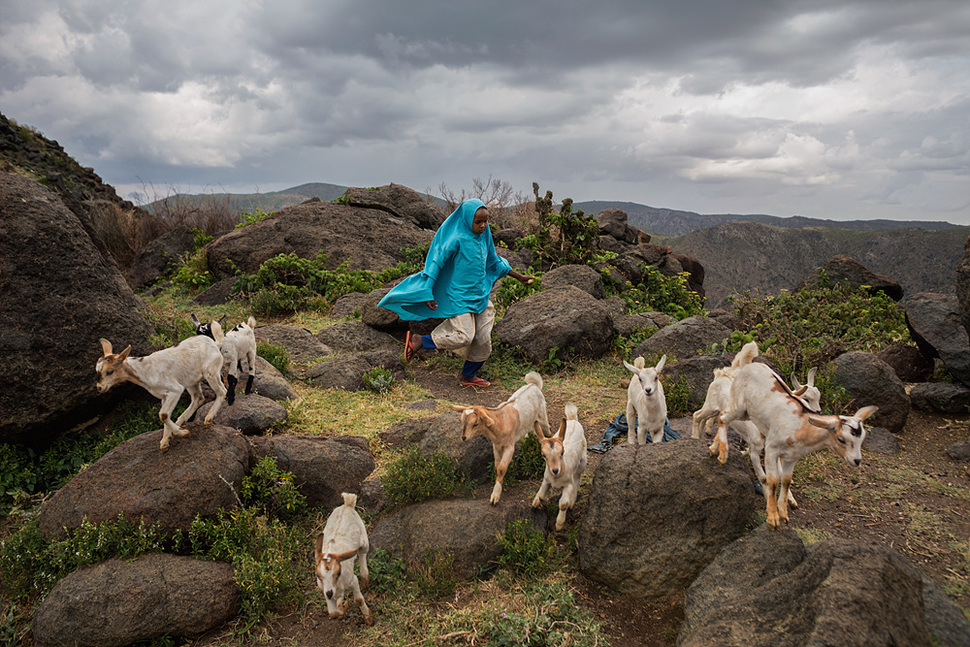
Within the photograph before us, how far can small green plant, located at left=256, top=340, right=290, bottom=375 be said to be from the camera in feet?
26.4

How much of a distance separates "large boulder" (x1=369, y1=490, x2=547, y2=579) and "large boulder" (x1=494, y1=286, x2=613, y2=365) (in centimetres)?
444

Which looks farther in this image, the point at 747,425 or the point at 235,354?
the point at 235,354

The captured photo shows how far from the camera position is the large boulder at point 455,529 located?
4398mm

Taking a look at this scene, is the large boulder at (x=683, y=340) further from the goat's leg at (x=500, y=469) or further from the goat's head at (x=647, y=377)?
the goat's leg at (x=500, y=469)

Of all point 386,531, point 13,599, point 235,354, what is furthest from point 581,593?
point 13,599

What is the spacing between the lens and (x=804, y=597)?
128 inches

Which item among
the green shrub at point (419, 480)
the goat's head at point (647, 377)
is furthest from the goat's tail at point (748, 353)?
the green shrub at point (419, 480)

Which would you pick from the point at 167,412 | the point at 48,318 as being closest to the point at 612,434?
the point at 167,412

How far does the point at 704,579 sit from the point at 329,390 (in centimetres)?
533

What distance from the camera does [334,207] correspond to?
54.7ft

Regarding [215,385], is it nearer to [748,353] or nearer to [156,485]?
[156,485]

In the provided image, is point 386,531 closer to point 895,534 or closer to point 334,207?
point 895,534

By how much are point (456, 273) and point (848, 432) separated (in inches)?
232

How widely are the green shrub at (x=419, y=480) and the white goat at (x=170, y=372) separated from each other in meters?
1.70
